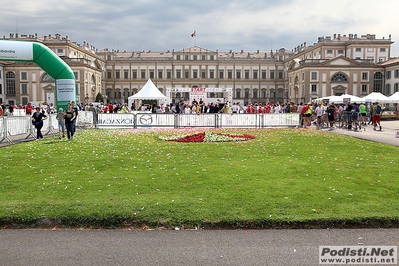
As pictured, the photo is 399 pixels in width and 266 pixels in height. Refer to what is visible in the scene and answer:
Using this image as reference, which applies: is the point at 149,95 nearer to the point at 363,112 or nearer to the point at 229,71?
the point at 363,112

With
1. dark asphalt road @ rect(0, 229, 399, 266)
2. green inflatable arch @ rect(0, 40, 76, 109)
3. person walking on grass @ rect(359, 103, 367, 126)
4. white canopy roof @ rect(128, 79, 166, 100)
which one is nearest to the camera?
dark asphalt road @ rect(0, 229, 399, 266)

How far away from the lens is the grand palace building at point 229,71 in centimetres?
7419

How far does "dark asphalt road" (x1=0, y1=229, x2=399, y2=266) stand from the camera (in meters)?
4.91

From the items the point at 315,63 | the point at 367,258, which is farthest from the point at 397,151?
the point at 315,63

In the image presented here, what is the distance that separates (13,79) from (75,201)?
84081mm

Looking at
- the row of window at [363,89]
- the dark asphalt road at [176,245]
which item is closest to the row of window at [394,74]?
the row of window at [363,89]

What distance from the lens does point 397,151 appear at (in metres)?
13.2

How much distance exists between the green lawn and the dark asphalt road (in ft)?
0.95

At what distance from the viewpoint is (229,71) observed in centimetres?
10494

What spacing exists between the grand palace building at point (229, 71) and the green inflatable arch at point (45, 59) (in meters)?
54.1

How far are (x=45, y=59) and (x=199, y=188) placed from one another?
686 inches

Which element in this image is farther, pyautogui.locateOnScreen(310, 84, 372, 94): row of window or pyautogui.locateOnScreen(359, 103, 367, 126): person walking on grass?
pyautogui.locateOnScreen(310, 84, 372, 94): row of window

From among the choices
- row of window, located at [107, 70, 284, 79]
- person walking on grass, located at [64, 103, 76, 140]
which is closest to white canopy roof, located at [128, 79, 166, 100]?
person walking on grass, located at [64, 103, 76, 140]

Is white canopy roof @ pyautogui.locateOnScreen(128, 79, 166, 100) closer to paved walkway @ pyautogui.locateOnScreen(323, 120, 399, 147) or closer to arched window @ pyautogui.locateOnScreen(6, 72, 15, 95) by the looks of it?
paved walkway @ pyautogui.locateOnScreen(323, 120, 399, 147)
